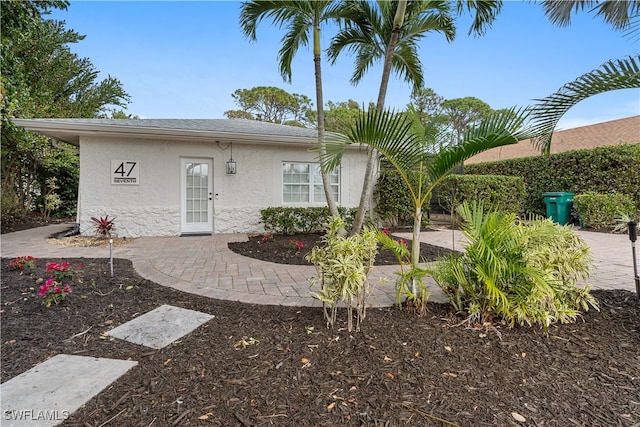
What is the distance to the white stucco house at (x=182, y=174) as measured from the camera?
7.05 metres

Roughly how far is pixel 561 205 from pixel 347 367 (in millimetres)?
10845

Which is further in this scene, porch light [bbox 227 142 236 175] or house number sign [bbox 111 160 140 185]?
porch light [bbox 227 142 236 175]

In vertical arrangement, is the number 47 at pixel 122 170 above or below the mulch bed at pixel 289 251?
above

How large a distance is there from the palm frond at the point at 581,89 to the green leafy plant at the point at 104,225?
7844 mm

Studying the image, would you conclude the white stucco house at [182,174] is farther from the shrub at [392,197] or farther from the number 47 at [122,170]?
the shrub at [392,197]

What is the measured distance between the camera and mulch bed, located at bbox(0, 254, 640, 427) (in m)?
1.59

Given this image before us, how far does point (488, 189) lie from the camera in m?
9.84

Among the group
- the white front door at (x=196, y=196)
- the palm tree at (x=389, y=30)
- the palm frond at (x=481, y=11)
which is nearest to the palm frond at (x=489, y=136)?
the palm tree at (x=389, y=30)

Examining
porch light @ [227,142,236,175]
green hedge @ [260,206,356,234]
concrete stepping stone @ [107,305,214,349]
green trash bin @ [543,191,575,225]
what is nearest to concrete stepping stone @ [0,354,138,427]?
concrete stepping stone @ [107,305,214,349]

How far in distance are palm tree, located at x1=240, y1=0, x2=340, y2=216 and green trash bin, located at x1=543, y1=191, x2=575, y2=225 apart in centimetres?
836

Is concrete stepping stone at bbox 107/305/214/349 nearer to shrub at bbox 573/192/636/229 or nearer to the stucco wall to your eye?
the stucco wall

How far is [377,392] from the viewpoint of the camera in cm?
176

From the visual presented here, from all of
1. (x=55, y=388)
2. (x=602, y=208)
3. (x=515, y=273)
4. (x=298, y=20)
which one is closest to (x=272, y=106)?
(x=298, y=20)

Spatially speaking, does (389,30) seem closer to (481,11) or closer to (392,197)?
(481,11)
